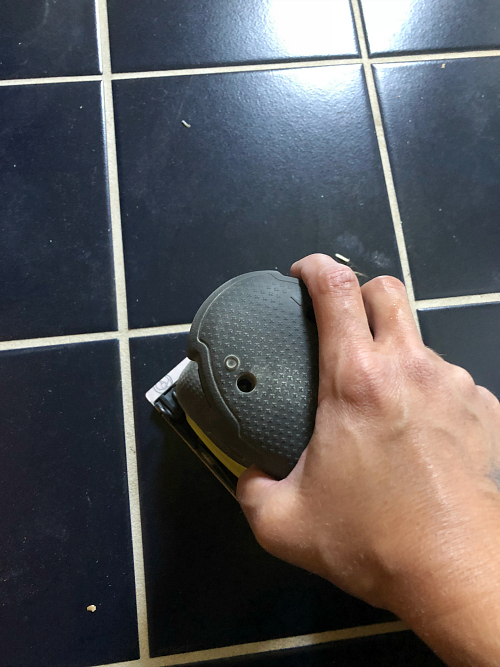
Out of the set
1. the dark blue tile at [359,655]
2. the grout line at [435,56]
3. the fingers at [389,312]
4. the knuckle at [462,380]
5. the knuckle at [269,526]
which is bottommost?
the dark blue tile at [359,655]

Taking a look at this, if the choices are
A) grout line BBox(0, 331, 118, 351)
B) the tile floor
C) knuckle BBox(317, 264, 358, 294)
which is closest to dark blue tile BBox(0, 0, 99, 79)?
the tile floor

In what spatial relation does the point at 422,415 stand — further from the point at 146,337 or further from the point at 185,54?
the point at 185,54

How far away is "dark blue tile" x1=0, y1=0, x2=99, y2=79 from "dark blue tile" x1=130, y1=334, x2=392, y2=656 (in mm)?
541

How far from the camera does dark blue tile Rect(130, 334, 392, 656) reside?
0.57 metres

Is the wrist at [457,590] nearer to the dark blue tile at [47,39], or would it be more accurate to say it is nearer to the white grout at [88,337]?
the white grout at [88,337]

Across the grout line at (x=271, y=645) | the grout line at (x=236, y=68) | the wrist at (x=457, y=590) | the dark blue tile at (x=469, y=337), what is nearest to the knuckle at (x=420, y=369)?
the wrist at (x=457, y=590)

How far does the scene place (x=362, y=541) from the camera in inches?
14.5

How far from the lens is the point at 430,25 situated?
2.39 feet

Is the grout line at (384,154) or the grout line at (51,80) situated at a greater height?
the grout line at (51,80)

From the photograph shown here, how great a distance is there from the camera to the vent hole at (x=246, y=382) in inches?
16.1

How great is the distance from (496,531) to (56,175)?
0.64 metres

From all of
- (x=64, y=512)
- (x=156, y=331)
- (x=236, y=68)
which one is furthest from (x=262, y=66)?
(x=64, y=512)

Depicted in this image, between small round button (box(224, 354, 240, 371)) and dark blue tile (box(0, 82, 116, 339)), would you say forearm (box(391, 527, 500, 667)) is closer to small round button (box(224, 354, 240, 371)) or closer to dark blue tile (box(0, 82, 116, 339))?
small round button (box(224, 354, 240, 371))

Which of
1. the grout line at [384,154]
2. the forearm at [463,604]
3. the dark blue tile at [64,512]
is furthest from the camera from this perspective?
the grout line at [384,154]
